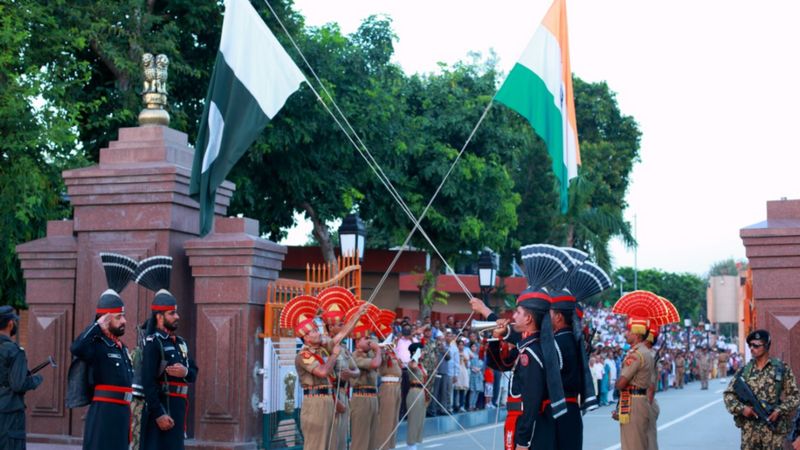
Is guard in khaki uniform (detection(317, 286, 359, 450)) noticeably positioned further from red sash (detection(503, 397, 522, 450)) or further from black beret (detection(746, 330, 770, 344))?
black beret (detection(746, 330, 770, 344))

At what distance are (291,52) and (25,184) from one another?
9265 millimetres

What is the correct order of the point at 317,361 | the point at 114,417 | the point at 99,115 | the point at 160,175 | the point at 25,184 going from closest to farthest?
the point at 114,417 → the point at 317,361 → the point at 160,175 → the point at 25,184 → the point at 99,115

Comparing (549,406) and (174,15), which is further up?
(174,15)

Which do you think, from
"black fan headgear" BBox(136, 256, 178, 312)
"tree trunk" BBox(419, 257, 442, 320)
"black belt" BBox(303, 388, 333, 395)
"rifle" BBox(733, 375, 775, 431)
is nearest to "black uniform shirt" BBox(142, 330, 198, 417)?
"black fan headgear" BBox(136, 256, 178, 312)

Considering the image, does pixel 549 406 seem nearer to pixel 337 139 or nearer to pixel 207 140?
pixel 207 140

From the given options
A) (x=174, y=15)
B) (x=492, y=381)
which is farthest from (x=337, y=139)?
(x=492, y=381)

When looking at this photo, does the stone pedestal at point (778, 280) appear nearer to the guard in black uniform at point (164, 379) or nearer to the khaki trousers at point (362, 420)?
the khaki trousers at point (362, 420)

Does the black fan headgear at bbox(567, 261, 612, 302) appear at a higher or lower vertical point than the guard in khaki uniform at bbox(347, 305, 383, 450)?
higher

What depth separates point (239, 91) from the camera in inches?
520

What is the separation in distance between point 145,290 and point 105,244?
782mm

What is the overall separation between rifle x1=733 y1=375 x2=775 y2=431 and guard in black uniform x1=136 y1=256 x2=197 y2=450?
214 inches

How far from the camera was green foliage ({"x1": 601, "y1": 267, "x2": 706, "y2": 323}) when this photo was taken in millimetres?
115500

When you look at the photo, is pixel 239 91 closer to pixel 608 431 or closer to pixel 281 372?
pixel 281 372

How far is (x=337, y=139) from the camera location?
27328 mm
